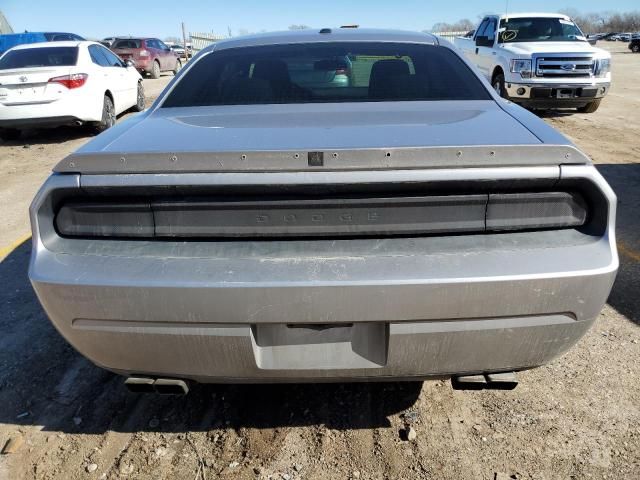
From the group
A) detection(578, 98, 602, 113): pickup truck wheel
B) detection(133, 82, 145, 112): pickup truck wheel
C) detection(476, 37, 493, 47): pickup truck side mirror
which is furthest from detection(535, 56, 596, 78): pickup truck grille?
detection(133, 82, 145, 112): pickup truck wheel

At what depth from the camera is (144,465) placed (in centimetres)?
229

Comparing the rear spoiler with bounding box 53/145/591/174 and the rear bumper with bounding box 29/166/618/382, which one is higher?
the rear spoiler with bounding box 53/145/591/174

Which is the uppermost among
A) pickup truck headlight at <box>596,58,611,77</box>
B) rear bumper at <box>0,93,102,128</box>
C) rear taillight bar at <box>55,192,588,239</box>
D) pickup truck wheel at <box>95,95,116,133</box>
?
rear taillight bar at <box>55,192,588,239</box>

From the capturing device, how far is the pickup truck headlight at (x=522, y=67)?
984 centimetres

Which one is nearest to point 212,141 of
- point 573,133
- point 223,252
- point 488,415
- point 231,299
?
point 223,252

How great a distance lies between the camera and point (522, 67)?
9.91 meters

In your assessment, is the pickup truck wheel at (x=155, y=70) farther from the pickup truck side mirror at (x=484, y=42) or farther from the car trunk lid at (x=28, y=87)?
the pickup truck side mirror at (x=484, y=42)

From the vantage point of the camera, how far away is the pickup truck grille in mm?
9758

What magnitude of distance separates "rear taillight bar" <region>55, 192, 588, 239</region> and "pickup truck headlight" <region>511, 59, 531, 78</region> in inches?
351

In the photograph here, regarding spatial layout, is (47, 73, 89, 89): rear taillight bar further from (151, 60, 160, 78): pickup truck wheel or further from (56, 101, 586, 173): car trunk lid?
(151, 60, 160, 78): pickup truck wheel

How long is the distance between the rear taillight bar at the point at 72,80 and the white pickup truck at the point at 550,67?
25.5ft

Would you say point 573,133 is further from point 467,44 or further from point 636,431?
point 636,431

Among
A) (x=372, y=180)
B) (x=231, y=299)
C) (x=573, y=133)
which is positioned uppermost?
(x=372, y=180)

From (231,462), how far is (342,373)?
2.42 feet
